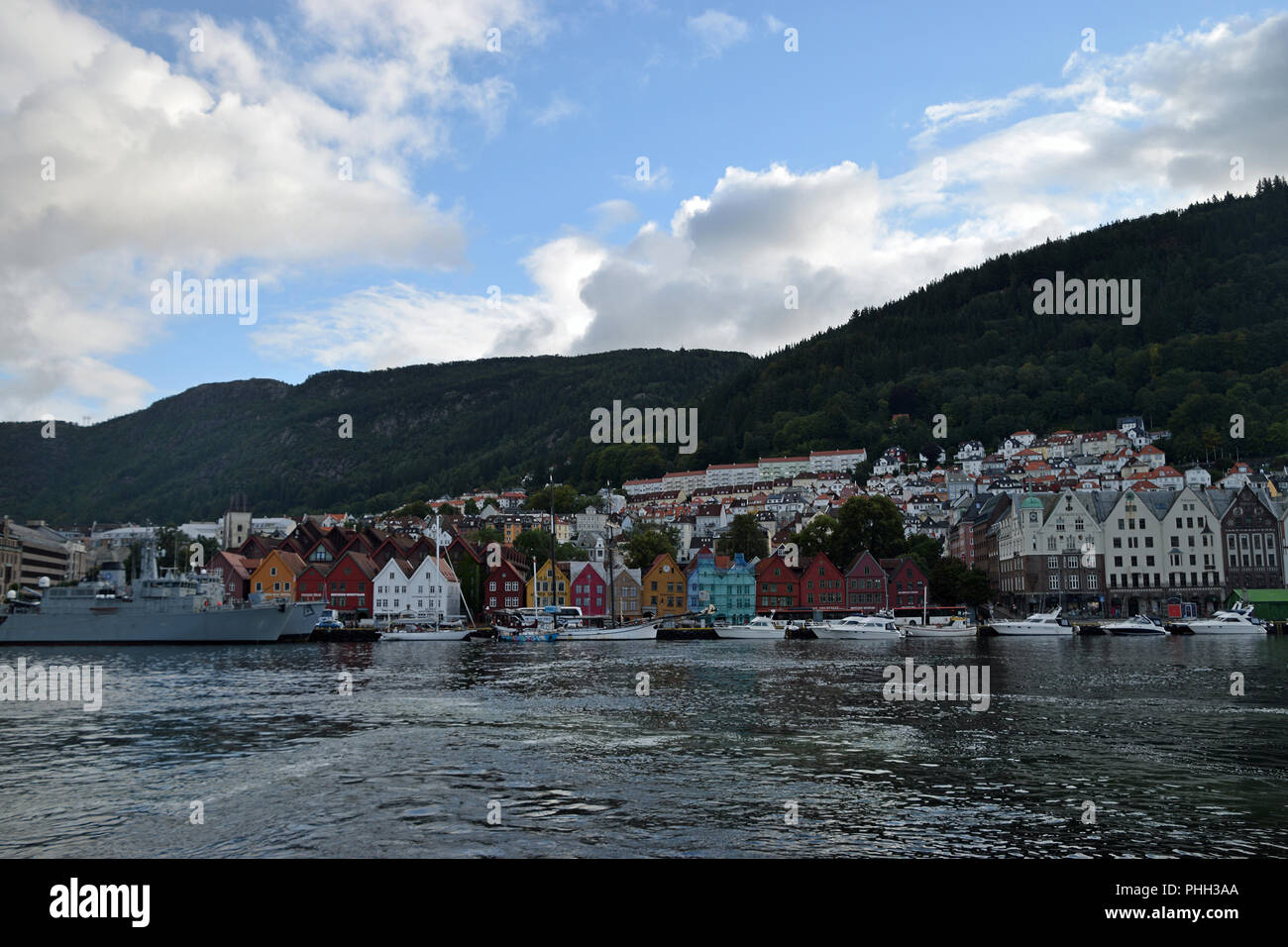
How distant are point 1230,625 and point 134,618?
89.5 meters

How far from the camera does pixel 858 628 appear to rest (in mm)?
83000

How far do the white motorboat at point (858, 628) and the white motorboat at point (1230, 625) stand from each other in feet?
84.0

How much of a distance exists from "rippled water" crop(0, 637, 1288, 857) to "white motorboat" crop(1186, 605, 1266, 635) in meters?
46.1

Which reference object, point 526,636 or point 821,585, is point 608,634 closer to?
point 526,636

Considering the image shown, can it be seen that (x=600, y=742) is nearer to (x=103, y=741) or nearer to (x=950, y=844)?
(x=950, y=844)

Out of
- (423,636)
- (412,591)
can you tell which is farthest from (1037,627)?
(412,591)

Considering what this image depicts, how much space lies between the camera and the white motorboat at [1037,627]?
82062mm

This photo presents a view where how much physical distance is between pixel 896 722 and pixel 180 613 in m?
63.8

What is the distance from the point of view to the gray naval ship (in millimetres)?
73812

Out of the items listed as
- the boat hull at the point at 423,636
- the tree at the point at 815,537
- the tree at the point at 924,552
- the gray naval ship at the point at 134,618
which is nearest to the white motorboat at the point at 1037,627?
the tree at the point at 924,552

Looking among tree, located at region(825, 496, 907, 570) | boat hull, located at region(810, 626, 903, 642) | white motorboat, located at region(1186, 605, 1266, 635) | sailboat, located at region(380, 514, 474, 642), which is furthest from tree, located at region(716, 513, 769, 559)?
white motorboat, located at region(1186, 605, 1266, 635)

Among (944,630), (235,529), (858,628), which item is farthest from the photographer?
(235,529)

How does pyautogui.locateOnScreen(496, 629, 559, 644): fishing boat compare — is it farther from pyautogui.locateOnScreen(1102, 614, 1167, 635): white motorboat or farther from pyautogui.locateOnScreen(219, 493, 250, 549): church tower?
pyautogui.locateOnScreen(219, 493, 250, 549): church tower
